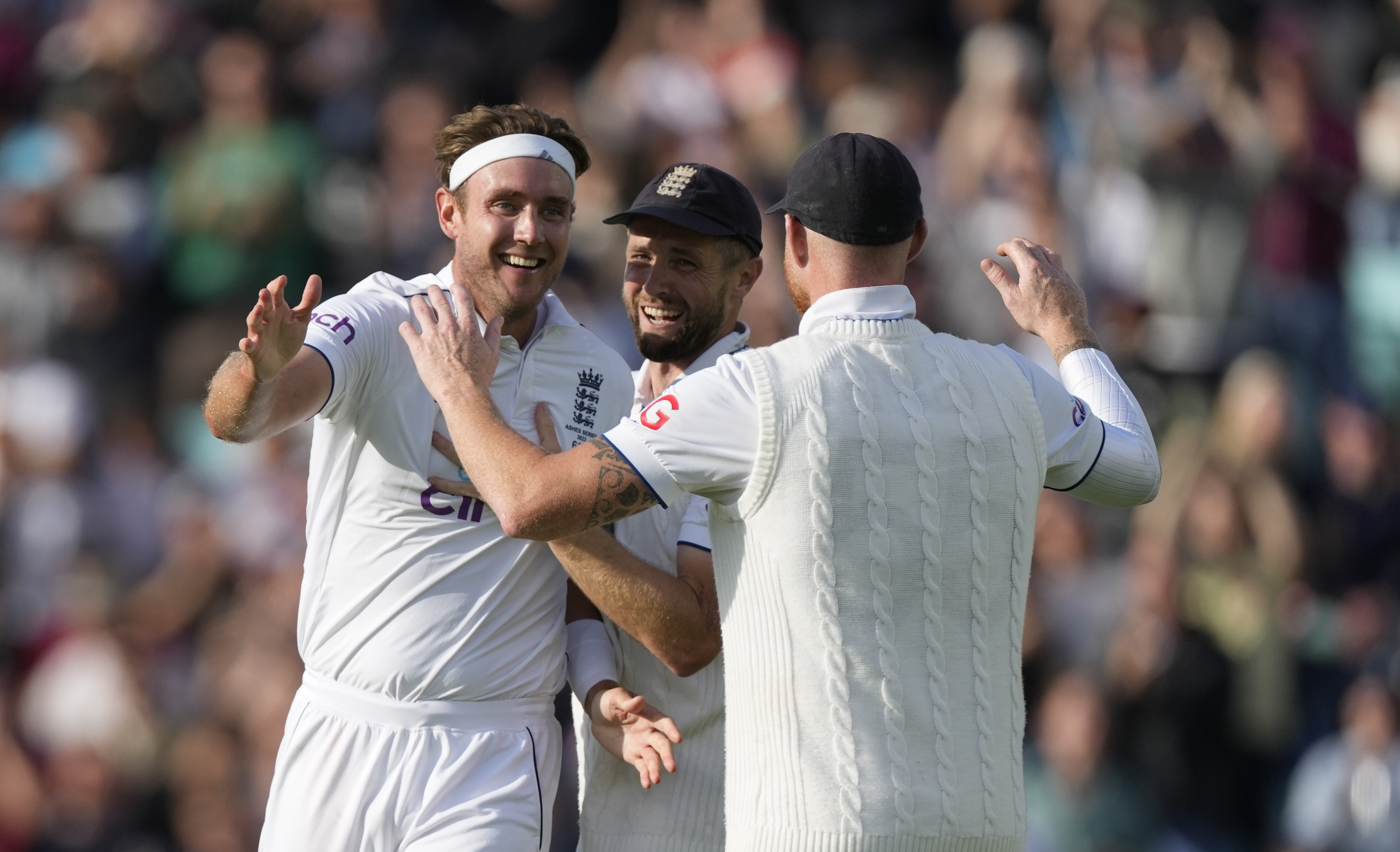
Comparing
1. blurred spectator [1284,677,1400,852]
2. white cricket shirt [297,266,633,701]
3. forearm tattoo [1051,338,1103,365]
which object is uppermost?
forearm tattoo [1051,338,1103,365]

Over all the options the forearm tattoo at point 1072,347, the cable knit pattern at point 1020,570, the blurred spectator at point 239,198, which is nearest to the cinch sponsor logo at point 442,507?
the cable knit pattern at point 1020,570

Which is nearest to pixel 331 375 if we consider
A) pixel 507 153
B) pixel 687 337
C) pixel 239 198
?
pixel 507 153

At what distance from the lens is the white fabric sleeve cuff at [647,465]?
4.16m

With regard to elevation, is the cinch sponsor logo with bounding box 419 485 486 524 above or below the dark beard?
below

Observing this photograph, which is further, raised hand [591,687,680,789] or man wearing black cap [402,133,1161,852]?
raised hand [591,687,680,789]

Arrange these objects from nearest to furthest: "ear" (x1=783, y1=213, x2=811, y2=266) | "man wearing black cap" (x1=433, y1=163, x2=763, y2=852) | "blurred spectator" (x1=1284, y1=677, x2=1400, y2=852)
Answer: "ear" (x1=783, y1=213, x2=811, y2=266), "man wearing black cap" (x1=433, y1=163, x2=763, y2=852), "blurred spectator" (x1=1284, y1=677, x2=1400, y2=852)

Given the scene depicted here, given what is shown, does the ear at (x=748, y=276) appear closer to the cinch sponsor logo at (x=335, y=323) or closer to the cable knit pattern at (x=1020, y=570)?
the cinch sponsor logo at (x=335, y=323)

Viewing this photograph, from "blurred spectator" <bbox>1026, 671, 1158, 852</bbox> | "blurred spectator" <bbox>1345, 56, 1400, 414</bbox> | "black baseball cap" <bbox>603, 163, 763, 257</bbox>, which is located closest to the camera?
"black baseball cap" <bbox>603, 163, 763, 257</bbox>

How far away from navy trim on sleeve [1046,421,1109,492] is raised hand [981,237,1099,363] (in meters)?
0.34

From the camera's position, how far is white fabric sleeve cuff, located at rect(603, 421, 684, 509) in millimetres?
4156

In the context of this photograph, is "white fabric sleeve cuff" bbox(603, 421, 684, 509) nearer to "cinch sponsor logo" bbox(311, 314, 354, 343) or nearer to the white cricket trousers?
"cinch sponsor logo" bbox(311, 314, 354, 343)

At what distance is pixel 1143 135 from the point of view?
1142 centimetres

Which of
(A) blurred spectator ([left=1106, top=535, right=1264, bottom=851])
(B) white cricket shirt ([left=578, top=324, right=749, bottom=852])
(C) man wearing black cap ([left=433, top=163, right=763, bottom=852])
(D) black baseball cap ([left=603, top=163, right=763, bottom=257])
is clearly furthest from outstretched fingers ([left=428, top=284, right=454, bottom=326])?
(A) blurred spectator ([left=1106, top=535, right=1264, bottom=851])

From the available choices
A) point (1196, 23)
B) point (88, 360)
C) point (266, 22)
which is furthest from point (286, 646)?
point (1196, 23)
